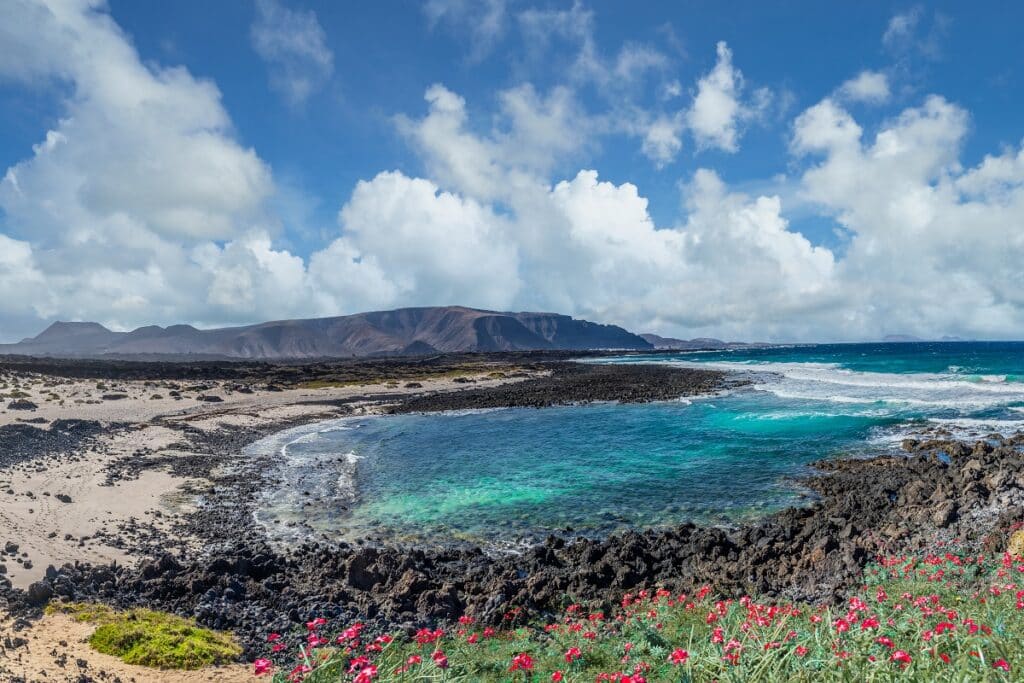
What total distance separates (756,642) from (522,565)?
26.4 feet

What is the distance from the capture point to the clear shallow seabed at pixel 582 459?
658 inches

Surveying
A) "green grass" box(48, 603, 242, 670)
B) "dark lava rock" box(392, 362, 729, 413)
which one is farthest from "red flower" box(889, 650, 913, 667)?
"dark lava rock" box(392, 362, 729, 413)

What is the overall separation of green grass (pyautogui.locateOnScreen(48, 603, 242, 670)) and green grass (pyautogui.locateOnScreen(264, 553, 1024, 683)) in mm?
966

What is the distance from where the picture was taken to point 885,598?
8602 mm

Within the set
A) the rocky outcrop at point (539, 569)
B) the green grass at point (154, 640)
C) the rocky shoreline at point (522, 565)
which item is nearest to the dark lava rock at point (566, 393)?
the rocky shoreline at point (522, 565)

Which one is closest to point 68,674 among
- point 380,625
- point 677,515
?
point 380,625

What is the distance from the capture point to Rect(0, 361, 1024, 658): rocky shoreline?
10141mm

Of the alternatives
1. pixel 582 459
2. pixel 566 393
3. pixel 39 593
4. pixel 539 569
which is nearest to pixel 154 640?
pixel 39 593

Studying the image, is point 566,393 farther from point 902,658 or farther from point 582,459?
point 902,658

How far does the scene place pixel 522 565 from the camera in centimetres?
1292

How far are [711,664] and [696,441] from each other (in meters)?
24.3

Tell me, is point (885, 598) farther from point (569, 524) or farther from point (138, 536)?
point (138, 536)

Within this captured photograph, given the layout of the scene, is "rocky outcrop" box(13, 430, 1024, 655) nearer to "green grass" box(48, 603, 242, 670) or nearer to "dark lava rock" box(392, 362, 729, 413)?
"green grass" box(48, 603, 242, 670)

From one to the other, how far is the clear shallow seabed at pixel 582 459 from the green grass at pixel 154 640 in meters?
6.53
